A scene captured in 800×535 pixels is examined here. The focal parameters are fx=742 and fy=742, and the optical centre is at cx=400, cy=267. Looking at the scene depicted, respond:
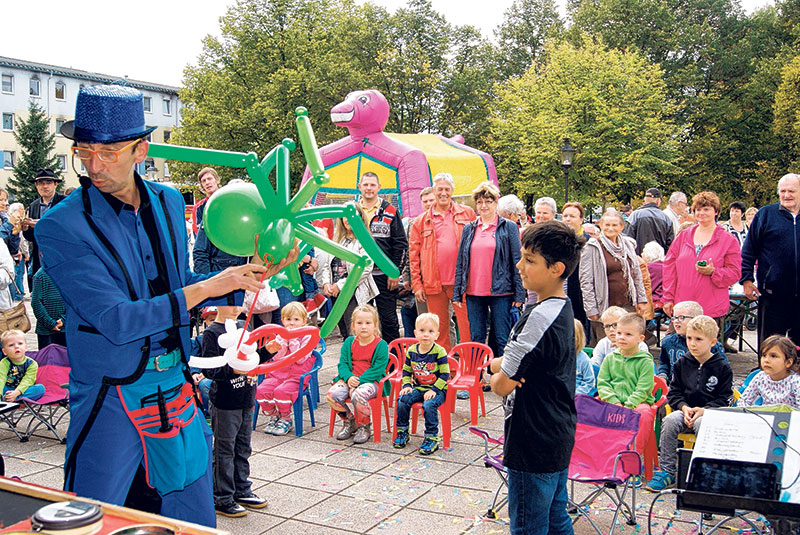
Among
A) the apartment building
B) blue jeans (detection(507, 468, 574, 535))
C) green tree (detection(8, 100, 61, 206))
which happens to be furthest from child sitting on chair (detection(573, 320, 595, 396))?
the apartment building

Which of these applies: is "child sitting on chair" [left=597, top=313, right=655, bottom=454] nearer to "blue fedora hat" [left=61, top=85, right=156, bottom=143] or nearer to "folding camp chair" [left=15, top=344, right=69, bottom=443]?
"blue fedora hat" [left=61, top=85, right=156, bottom=143]

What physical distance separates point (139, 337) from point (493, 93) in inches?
1439

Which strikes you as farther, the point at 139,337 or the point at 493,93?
the point at 493,93

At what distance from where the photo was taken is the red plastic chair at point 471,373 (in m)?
6.21

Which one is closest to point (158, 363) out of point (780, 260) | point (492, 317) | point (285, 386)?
point (285, 386)

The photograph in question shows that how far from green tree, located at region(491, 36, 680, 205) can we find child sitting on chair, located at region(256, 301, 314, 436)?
86.5 ft

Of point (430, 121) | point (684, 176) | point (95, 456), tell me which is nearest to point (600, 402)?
point (95, 456)

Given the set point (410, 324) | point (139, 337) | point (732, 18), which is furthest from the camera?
point (732, 18)

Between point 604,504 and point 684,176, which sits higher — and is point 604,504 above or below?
below

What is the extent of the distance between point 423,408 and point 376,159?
9349mm

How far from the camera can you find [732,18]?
3562 centimetres

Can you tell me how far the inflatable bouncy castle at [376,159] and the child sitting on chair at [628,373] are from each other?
843 centimetres

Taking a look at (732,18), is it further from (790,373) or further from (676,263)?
(790,373)

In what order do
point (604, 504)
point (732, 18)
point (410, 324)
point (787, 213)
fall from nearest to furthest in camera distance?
point (604, 504) < point (787, 213) < point (410, 324) < point (732, 18)
